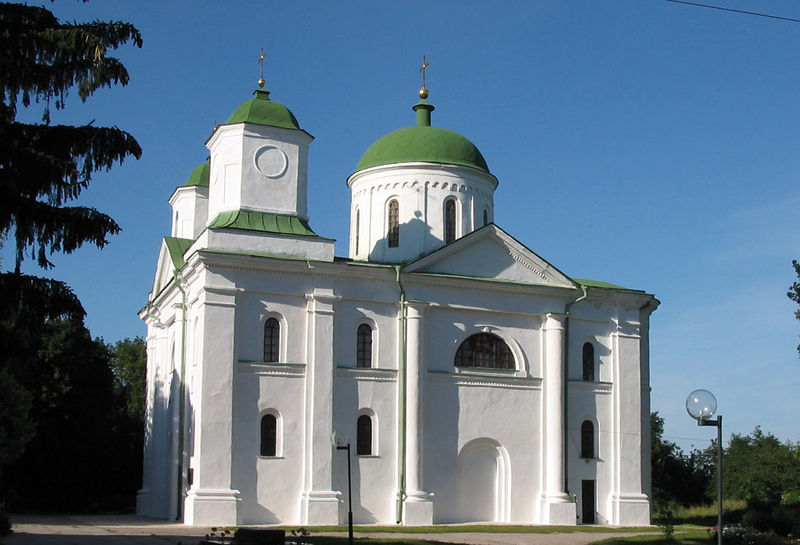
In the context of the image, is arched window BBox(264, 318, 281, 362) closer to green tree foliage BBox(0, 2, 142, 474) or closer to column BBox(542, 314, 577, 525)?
column BBox(542, 314, 577, 525)

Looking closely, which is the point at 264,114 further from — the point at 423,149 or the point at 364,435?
the point at 364,435

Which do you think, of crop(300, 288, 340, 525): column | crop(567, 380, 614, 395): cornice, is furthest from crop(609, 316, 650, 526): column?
crop(300, 288, 340, 525): column

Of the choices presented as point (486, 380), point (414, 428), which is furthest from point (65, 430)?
point (486, 380)

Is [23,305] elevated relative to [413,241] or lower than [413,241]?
lower

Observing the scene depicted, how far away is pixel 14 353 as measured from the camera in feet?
45.5

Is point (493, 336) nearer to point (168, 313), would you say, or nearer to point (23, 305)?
point (168, 313)

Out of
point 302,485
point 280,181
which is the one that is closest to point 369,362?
point 302,485

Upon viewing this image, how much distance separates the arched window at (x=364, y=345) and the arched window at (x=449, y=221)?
17.6 feet

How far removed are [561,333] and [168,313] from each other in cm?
1248

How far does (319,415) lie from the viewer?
2717 centimetres

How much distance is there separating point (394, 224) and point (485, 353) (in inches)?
222

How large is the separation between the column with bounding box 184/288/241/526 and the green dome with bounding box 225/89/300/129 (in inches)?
216

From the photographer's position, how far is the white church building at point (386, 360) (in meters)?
26.7

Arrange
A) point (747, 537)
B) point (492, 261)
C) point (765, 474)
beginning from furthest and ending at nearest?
point (765, 474) < point (492, 261) < point (747, 537)
